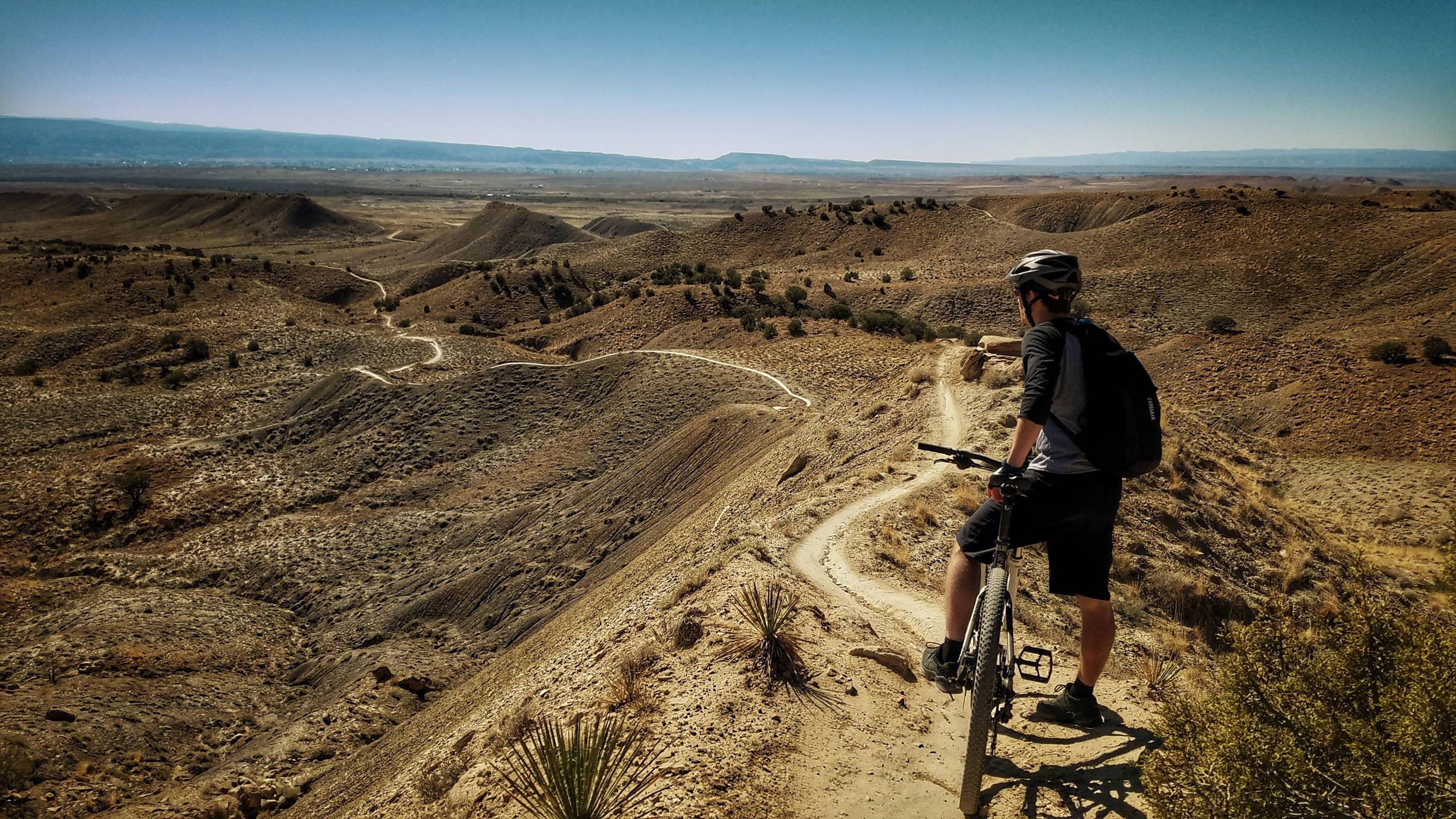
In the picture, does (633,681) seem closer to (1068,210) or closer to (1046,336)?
(1046,336)

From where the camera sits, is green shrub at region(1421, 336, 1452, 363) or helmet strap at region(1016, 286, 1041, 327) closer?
helmet strap at region(1016, 286, 1041, 327)

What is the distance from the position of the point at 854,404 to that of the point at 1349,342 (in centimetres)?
2273

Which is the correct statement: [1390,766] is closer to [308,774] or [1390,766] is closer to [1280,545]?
[1280,545]

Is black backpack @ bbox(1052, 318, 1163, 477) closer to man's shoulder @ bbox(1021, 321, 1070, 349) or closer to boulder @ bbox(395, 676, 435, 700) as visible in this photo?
man's shoulder @ bbox(1021, 321, 1070, 349)

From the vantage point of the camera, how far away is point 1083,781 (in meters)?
4.49

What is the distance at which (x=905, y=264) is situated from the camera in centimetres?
5044

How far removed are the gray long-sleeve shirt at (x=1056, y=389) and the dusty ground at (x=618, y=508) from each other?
2.04m

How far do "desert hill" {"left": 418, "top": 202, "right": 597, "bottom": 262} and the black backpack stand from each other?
7619cm

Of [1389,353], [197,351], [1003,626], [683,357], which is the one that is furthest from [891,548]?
[197,351]

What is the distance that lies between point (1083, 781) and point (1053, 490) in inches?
73.0

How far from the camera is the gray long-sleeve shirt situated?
4.06 meters

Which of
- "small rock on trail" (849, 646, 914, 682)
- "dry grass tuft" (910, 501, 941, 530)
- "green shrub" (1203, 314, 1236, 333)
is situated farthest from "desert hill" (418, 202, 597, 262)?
"small rock on trail" (849, 646, 914, 682)

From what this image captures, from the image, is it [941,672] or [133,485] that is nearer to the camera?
[941,672]

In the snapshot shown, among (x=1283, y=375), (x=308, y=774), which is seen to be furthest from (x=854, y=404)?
(x=1283, y=375)
